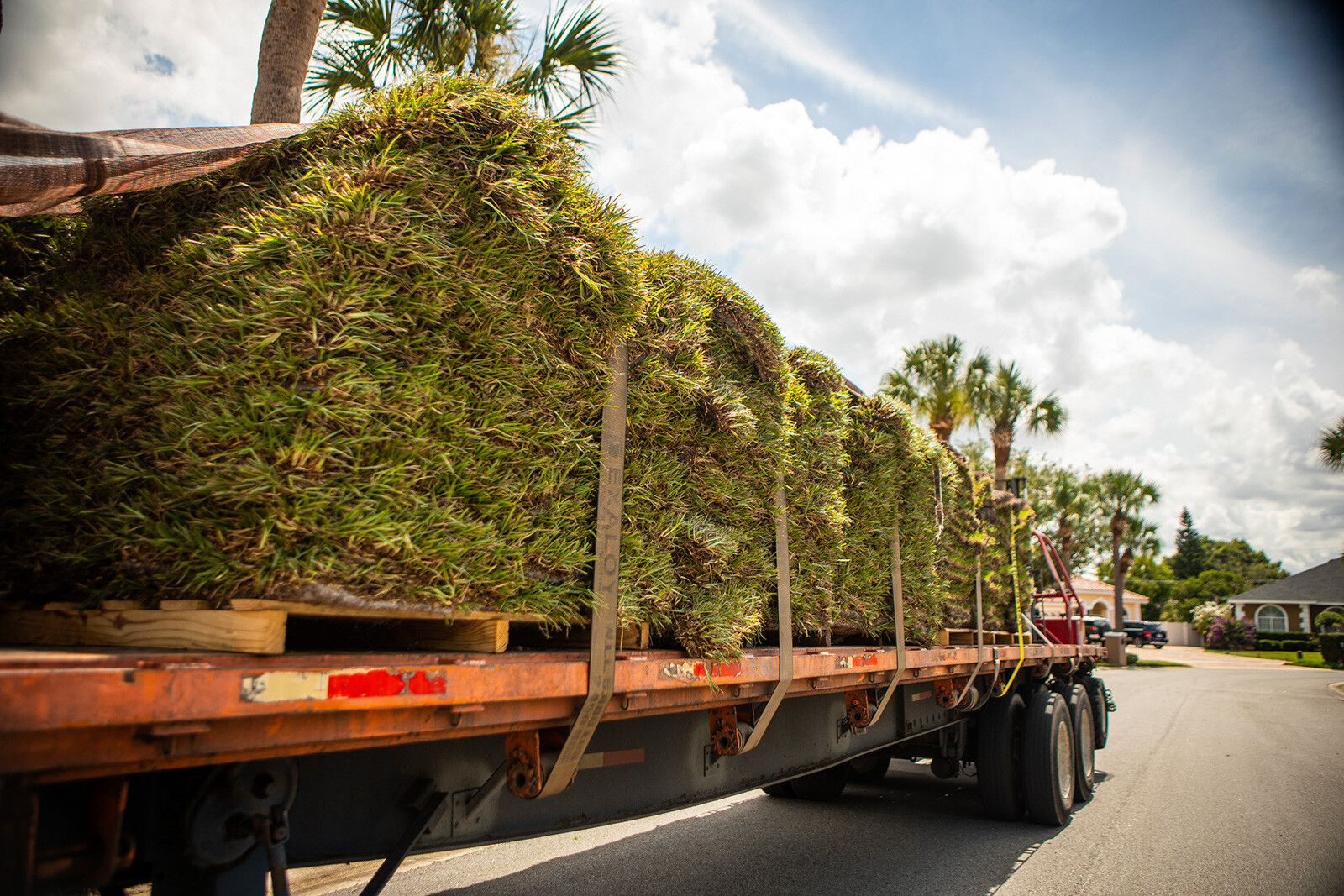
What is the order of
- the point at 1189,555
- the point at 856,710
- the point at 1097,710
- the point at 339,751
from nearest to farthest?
the point at 339,751
the point at 856,710
the point at 1097,710
the point at 1189,555

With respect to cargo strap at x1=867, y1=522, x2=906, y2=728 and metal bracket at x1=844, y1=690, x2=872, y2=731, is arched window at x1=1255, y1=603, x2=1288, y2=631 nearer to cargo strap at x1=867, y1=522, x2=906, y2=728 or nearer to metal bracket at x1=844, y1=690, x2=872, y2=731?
cargo strap at x1=867, y1=522, x2=906, y2=728

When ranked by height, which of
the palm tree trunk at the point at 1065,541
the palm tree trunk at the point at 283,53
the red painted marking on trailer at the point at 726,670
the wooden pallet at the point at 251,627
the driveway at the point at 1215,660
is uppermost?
the palm tree trunk at the point at 283,53

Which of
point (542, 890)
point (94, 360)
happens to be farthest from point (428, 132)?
point (542, 890)

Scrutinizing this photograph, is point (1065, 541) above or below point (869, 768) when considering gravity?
above

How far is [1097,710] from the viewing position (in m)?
8.67

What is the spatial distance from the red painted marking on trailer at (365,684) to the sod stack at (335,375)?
6.9 inches

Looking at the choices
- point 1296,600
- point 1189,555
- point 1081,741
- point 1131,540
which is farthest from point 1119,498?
point 1189,555

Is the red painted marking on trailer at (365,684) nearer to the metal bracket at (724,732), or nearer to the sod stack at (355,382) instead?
the sod stack at (355,382)

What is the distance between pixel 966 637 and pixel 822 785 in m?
2.41

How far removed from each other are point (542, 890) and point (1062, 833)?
4365 mm

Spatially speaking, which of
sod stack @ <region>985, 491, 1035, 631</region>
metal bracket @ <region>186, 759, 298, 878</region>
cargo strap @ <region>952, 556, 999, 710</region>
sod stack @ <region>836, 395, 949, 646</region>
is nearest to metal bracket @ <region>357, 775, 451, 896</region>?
metal bracket @ <region>186, 759, 298, 878</region>

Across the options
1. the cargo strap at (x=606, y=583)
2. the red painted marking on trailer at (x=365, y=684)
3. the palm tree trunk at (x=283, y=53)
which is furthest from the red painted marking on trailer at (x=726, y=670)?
the palm tree trunk at (x=283, y=53)

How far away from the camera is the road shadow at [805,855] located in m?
5.01

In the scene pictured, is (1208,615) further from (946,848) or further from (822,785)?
(946,848)
